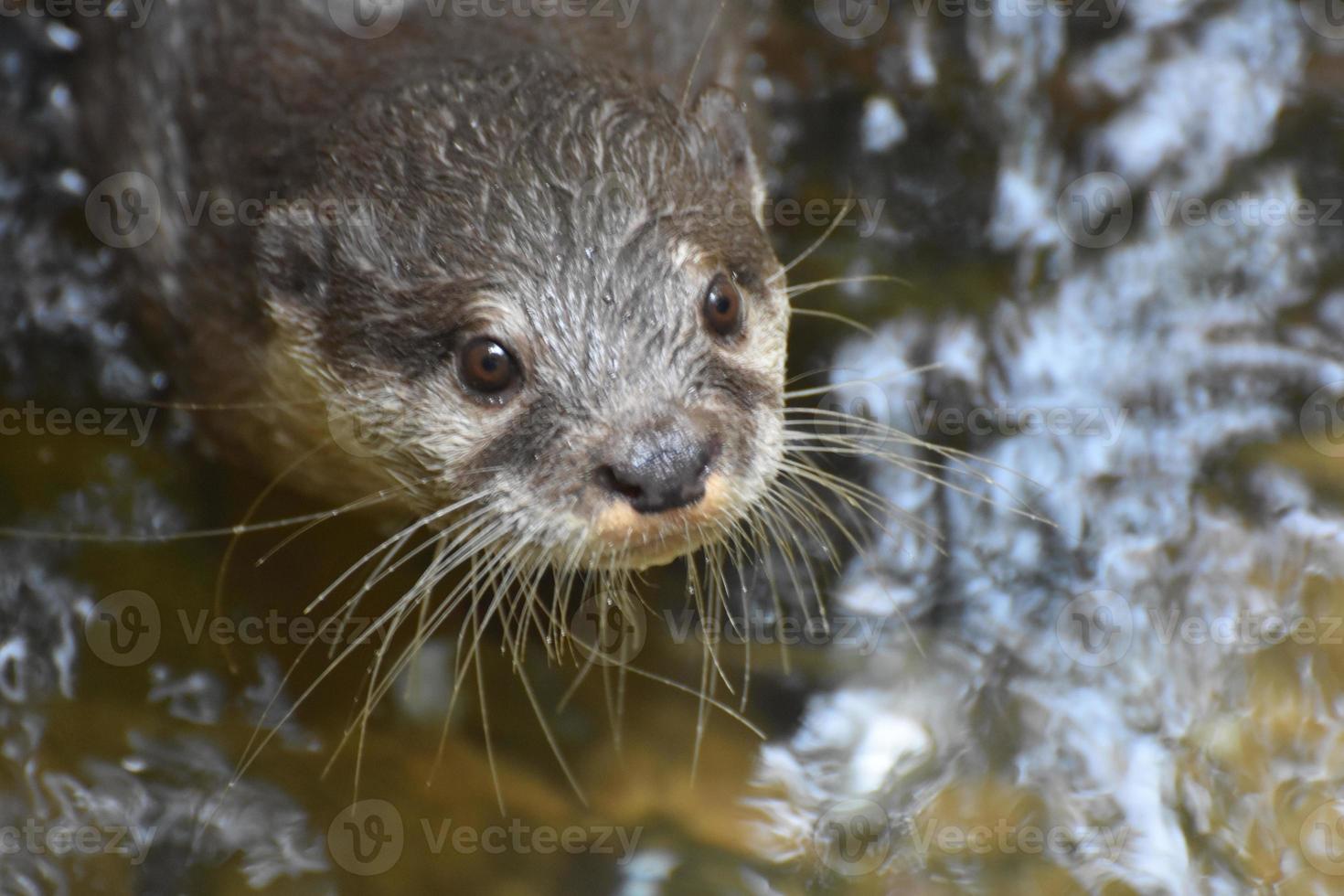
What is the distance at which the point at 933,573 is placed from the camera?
116 inches

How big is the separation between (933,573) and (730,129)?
105 centimetres

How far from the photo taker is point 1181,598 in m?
2.80
